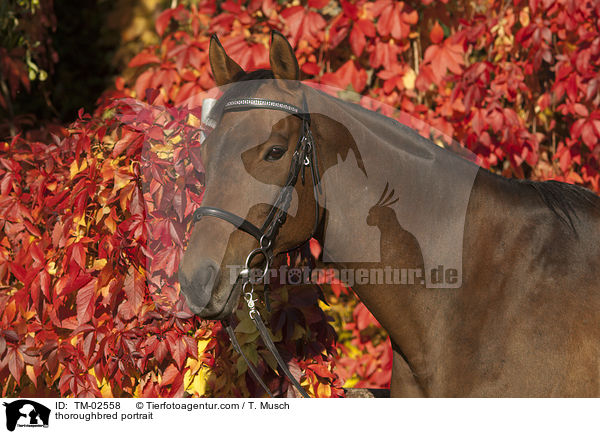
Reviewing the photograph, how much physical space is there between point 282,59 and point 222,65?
0.94 ft

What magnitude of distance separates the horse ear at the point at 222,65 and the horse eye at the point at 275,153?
38cm

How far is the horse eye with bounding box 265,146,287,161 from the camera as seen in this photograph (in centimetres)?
185

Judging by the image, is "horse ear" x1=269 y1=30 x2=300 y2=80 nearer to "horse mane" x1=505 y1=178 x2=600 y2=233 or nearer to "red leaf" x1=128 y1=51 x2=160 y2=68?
"horse mane" x1=505 y1=178 x2=600 y2=233

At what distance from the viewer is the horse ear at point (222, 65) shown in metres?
2.04

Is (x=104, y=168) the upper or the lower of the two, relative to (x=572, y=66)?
lower

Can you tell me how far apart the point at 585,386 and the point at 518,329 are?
28 centimetres

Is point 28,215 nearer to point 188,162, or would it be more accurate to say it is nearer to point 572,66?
point 188,162

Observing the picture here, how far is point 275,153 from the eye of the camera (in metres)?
1.86

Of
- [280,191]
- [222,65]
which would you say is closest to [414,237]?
[280,191]

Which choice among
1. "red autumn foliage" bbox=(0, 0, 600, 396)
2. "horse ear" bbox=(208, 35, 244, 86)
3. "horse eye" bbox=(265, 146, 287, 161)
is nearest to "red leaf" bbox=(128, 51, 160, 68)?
"red autumn foliage" bbox=(0, 0, 600, 396)

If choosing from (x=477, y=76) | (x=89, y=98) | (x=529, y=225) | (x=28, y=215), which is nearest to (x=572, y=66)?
(x=477, y=76)

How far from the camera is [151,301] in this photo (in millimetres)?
2270
